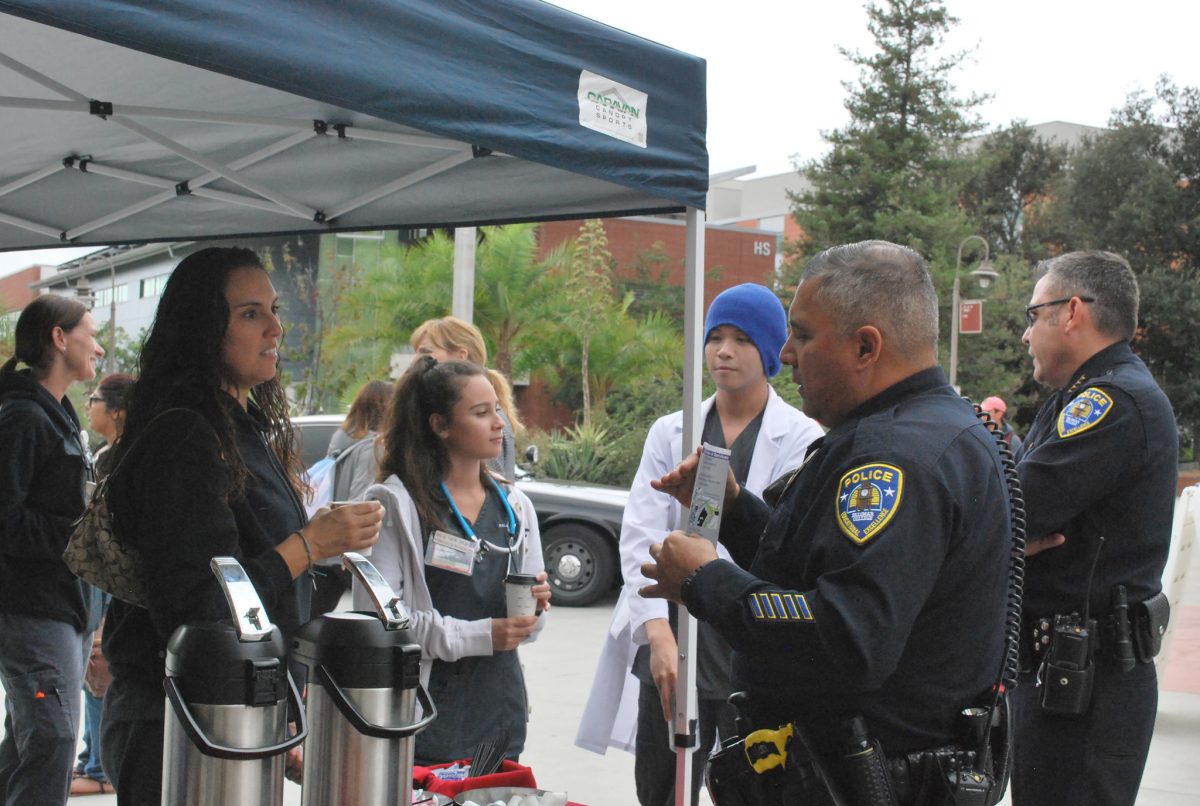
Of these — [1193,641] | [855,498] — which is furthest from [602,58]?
[1193,641]

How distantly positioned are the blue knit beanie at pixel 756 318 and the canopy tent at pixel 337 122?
270 millimetres

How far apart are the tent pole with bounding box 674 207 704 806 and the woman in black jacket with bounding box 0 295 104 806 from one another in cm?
199

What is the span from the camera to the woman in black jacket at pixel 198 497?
7.52ft

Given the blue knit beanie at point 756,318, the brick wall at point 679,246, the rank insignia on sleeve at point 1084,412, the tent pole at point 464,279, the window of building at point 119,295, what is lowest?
the rank insignia on sleeve at point 1084,412

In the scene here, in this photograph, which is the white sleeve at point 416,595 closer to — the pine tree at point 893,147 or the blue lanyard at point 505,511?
the blue lanyard at point 505,511

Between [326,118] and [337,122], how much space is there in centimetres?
3

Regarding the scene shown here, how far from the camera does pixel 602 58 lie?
2959 millimetres

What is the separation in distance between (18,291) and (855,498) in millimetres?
78441

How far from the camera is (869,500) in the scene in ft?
6.63

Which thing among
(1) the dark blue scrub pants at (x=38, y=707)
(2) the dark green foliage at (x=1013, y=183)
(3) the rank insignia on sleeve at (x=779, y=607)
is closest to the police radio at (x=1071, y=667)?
(3) the rank insignia on sleeve at (x=779, y=607)

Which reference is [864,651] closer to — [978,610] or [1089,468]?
[978,610]

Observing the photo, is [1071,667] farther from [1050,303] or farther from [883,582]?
[883,582]

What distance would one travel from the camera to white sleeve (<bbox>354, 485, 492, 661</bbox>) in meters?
3.22

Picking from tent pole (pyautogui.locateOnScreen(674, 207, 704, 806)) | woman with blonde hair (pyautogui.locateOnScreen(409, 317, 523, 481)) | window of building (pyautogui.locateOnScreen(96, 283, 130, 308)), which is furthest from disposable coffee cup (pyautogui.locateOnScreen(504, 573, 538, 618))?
window of building (pyautogui.locateOnScreen(96, 283, 130, 308))
